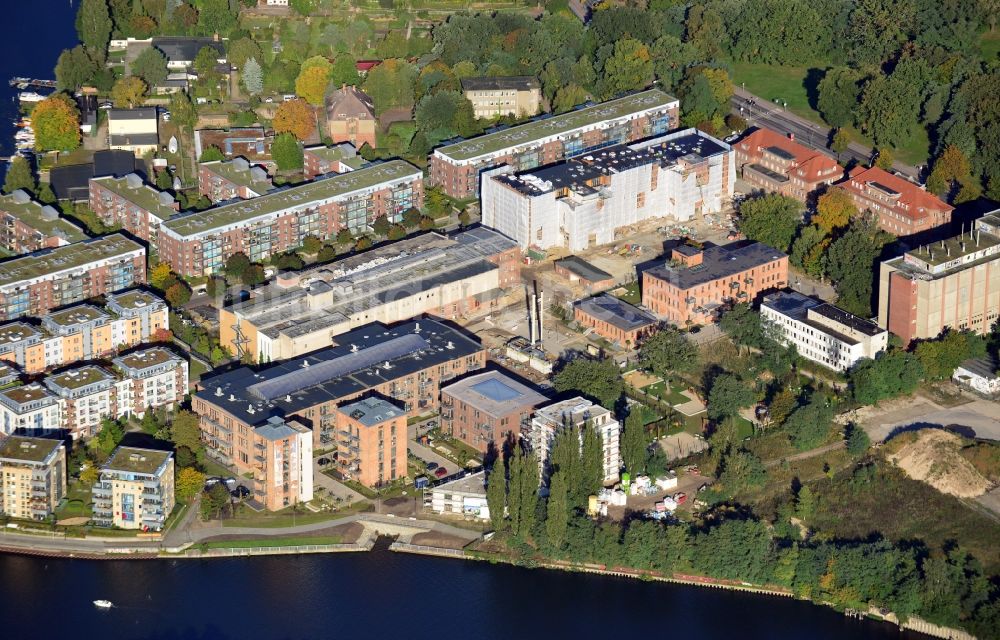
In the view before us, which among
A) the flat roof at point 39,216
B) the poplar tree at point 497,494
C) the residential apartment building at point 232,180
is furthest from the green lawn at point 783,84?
the flat roof at point 39,216

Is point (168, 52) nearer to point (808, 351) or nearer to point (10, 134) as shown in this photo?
point (10, 134)

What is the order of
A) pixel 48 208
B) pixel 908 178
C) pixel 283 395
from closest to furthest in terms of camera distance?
pixel 283 395 → pixel 48 208 → pixel 908 178

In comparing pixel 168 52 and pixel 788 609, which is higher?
pixel 168 52

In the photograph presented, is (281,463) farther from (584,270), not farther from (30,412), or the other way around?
(584,270)

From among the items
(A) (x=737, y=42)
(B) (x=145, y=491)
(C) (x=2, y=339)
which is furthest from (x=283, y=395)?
(A) (x=737, y=42)

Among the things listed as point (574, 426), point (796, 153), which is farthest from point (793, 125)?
point (574, 426)
